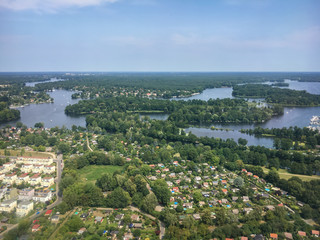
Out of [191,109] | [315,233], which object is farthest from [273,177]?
[191,109]

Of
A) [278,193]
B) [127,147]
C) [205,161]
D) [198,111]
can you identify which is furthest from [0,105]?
[278,193]

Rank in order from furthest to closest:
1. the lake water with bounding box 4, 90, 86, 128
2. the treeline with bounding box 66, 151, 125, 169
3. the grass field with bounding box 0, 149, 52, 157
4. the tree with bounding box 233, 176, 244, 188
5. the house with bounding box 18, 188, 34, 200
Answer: the lake water with bounding box 4, 90, 86, 128, the grass field with bounding box 0, 149, 52, 157, the treeline with bounding box 66, 151, 125, 169, the tree with bounding box 233, 176, 244, 188, the house with bounding box 18, 188, 34, 200

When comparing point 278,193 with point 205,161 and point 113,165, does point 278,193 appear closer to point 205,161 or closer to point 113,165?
point 205,161

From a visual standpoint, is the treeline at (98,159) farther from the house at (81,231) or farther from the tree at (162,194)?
the house at (81,231)

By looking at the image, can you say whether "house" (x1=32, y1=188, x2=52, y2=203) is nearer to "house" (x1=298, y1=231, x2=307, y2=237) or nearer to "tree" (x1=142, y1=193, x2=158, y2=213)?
"tree" (x1=142, y1=193, x2=158, y2=213)

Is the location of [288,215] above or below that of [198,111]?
below

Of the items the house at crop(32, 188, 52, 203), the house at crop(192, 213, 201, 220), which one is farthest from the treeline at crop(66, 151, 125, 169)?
the house at crop(192, 213, 201, 220)

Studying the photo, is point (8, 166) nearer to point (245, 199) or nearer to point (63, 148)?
point (63, 148)
